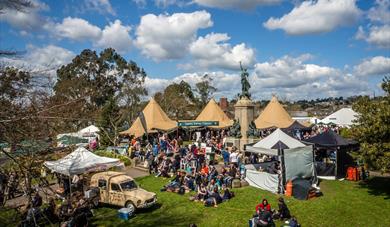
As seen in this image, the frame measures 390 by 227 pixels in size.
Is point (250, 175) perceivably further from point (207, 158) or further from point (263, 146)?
point (207, 158)

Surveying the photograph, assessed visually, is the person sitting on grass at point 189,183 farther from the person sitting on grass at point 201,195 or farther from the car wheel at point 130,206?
the car wheel at point 130,206

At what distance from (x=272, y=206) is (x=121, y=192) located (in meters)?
6.34

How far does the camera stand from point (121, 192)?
46.7ft

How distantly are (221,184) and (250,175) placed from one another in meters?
1.62

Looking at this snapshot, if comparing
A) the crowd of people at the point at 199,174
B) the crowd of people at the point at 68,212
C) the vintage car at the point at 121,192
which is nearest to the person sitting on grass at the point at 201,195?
the crowd of people at the point at 199,174

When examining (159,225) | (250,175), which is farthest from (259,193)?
(159,225)

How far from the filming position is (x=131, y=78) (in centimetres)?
5747

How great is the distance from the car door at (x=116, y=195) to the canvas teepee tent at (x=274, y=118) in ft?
80.2

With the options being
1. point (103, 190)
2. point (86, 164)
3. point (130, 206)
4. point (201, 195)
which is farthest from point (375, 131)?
point (86, 164)

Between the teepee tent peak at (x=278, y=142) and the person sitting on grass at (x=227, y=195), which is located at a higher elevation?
the teepee tent peak at (x=278, y=142)

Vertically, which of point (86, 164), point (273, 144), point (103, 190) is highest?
point (273, 144)

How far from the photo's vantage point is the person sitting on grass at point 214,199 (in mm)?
14475

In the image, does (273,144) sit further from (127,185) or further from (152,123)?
(152,123)

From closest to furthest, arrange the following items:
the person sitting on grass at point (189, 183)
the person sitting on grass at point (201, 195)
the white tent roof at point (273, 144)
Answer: the person sitting on grass at point (201, 195)
the person sitting on grass at point (189, 183)
the white tent roof at point (273, 144)
